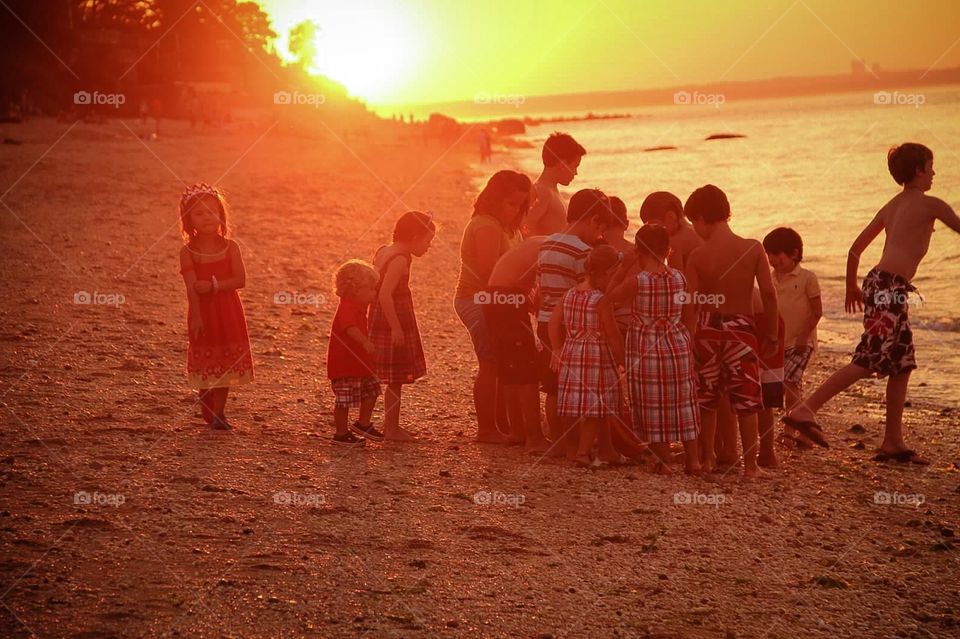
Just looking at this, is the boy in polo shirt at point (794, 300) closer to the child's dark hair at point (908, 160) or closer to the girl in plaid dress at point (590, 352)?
the child's dark hair at point (908, 160)

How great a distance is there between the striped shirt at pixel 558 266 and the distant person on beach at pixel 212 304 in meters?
2.02

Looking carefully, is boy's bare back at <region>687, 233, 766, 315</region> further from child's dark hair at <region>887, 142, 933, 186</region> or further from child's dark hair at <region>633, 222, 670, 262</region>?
child's dark hair at <region>887, 142, 933, 186</region>

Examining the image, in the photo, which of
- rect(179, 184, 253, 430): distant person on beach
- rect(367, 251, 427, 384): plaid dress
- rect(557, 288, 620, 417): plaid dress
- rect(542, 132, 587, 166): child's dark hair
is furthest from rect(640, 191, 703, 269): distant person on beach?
rect(179, 184, 253, 430): distant person on beach

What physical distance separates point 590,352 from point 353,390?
1.61m

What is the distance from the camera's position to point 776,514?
6.10 meters

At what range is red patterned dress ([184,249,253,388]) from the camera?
24.1 feet

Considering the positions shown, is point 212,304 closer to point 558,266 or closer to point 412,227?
point 412,227

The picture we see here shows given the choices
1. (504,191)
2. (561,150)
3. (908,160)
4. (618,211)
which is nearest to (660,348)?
(618,211)

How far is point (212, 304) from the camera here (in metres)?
7.39

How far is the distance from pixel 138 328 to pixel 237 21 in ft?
241

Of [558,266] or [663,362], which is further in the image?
[558,266]

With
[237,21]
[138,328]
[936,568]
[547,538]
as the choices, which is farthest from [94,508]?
[237,21]

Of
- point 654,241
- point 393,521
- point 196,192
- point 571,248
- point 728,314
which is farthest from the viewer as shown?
point 196,192

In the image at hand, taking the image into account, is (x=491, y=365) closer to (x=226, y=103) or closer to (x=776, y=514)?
(x=776, y=514)
